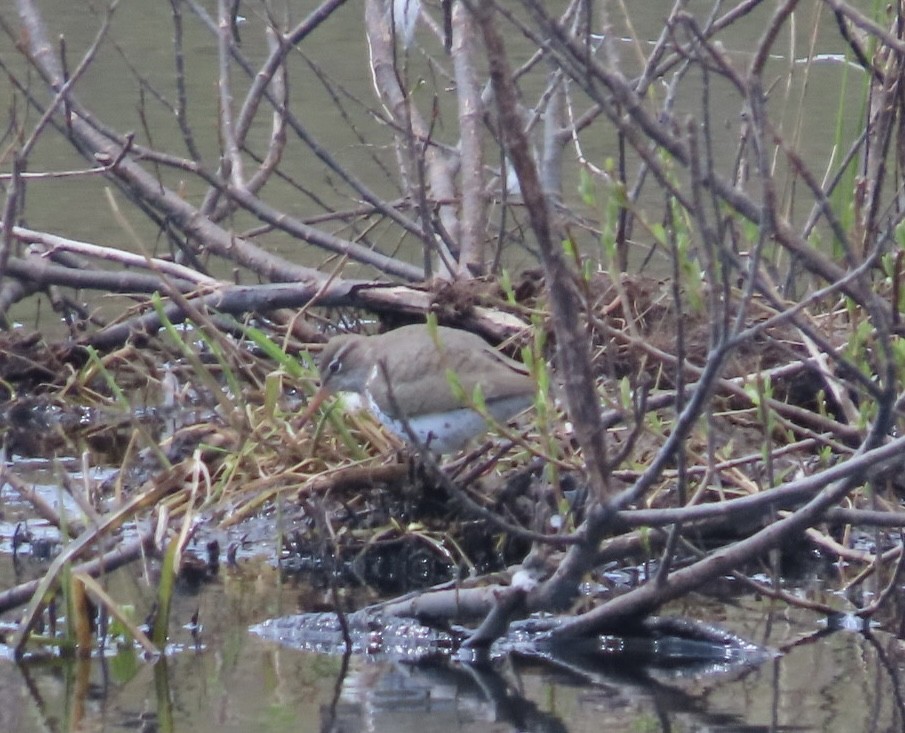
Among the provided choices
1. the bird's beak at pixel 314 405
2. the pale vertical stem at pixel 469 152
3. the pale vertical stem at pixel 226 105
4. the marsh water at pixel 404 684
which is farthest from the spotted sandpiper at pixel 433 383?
the pale vertical stem at pixel 226 105

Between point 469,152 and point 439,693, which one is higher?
point 469,152

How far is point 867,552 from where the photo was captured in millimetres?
5199

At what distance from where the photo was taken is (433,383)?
545 centimetres

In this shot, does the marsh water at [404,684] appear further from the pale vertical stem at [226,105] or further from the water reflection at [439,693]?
the pale vertical stem at [226,105]

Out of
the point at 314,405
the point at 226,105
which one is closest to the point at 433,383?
the point at 314,405

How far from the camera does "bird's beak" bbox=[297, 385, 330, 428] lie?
576 cm

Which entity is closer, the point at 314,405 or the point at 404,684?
the point at 404,684

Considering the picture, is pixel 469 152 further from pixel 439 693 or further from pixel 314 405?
pixel 439 693

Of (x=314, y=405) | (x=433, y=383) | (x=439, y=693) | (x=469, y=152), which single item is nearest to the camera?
(x=439, y=693)

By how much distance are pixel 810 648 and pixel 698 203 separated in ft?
5.67

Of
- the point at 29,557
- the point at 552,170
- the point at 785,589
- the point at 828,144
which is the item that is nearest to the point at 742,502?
the point at 785,589

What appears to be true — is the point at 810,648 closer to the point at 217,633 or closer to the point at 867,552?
the point at 867,552

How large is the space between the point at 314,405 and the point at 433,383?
52cm

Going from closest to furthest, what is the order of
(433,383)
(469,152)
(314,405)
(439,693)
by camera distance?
(439,693) → (433,383) → (314,405) → (469,152)
